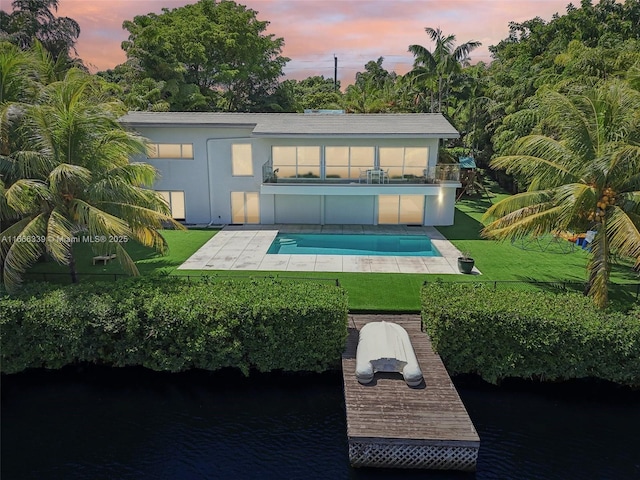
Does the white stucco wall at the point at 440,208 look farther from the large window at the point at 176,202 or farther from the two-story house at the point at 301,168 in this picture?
the large window at the point at 176,202

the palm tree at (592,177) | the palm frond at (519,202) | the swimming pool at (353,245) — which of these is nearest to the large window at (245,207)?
the swimming pool at (353,245)

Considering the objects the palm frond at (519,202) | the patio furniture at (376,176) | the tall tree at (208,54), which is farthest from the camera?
the tall tree at (208,54)

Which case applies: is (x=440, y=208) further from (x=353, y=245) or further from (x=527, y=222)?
(x=527, y=222)

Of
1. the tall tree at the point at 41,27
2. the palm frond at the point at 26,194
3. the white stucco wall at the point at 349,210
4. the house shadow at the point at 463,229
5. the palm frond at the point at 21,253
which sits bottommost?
the house shadow at the point at 463,229

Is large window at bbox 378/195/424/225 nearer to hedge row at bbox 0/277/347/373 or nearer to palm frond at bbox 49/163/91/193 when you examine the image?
hedge row at bbox 0/277/347/373

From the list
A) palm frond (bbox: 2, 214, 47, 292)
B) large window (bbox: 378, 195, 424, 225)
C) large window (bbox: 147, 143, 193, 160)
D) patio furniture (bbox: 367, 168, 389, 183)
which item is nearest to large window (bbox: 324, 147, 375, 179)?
patio furniture (bbox: 367, 168, 389, 183)

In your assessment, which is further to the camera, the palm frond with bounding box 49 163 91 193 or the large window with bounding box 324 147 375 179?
the large window with bounding box 324 147 375 179

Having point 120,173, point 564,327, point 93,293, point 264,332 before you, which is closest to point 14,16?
point 120,173
